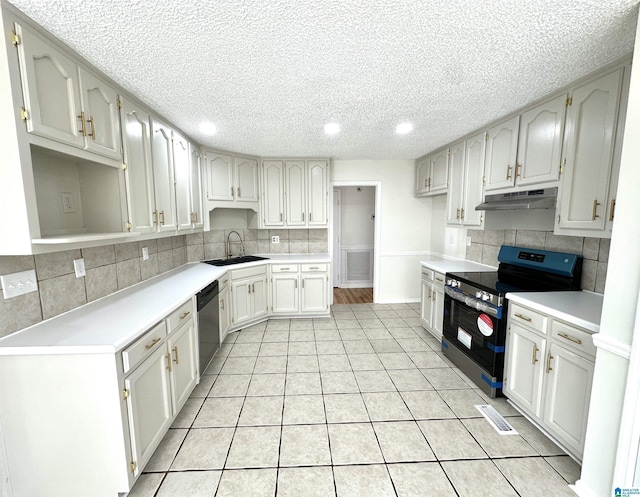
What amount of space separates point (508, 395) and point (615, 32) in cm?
233

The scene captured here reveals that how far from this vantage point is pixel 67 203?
5.66ft

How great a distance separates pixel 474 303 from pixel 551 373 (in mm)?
715

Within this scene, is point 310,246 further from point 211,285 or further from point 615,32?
point 615,32

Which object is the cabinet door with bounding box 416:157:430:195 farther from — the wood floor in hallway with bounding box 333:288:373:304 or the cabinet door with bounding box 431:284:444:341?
the wood floor in hallway with bounding box 333:288:373:304

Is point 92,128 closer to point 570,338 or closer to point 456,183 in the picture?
point 570,338

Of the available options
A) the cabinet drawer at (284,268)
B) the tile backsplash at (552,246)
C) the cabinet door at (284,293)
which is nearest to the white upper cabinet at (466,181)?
the tile backsplash at (552,246)

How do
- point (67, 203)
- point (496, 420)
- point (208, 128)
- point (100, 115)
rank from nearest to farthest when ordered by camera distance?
point (100, 115) < point (67, 203) < point (496, 420) < point (208, 128)

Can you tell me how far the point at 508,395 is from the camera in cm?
207

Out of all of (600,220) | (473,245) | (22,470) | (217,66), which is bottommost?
(22,470)

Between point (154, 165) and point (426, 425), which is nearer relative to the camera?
point (426, 425)

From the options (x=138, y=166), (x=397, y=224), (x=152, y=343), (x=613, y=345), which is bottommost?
(x=152, y=343)

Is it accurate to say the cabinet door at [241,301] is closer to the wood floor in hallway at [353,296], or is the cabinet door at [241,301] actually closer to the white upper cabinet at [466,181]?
the wood floor in hallway at [353,296]

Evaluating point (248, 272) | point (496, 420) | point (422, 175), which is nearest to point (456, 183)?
point (422, 175)

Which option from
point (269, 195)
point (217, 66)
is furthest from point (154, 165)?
point (269, 195)
